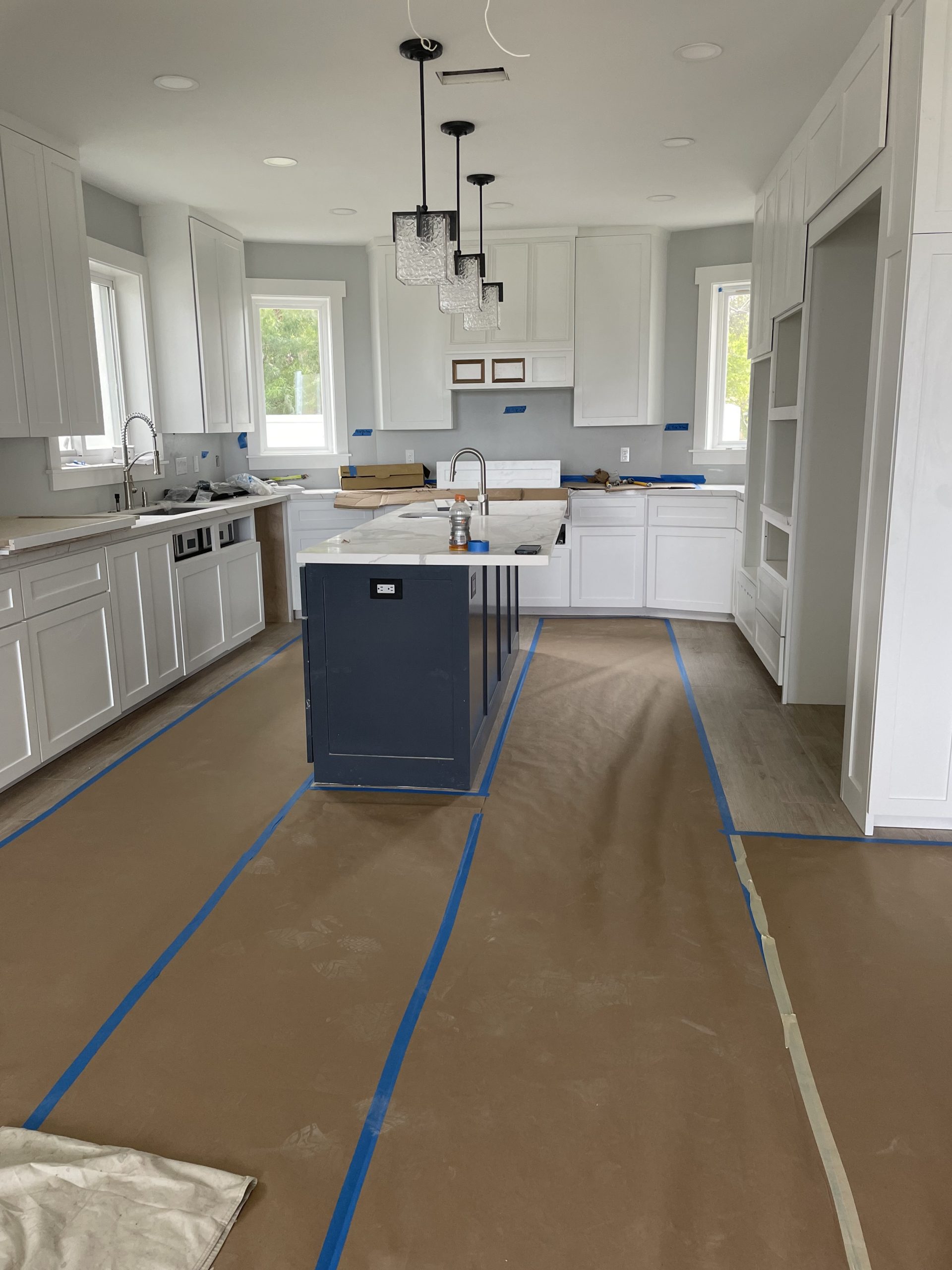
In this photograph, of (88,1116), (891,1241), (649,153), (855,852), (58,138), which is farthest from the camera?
(649,153)

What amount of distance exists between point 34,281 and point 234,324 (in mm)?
2326

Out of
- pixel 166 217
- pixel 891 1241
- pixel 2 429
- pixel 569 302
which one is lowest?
pixel 891 1241

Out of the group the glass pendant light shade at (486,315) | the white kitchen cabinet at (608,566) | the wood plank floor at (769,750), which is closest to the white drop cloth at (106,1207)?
the wood plank floor at (769,750)

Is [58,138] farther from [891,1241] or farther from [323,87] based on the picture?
[891,1241]

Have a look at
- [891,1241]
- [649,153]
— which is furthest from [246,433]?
[891,1241]

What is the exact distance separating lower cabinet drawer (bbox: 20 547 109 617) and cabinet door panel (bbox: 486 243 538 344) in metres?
3.59

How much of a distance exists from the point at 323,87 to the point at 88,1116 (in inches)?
148

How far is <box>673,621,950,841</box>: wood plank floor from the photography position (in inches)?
129

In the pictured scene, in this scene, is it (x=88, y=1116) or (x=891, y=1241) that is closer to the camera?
(x=891, y=1241)

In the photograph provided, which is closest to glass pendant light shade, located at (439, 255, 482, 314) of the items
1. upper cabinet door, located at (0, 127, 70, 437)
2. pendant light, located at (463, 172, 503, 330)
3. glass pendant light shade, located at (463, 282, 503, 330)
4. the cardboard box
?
pendant light, located at (463, 172, 503, 330)

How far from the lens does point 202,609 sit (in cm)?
→ 530

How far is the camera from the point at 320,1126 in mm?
1854

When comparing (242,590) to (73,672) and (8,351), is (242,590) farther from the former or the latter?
(8,351)

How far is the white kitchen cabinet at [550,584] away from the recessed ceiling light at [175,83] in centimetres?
369
